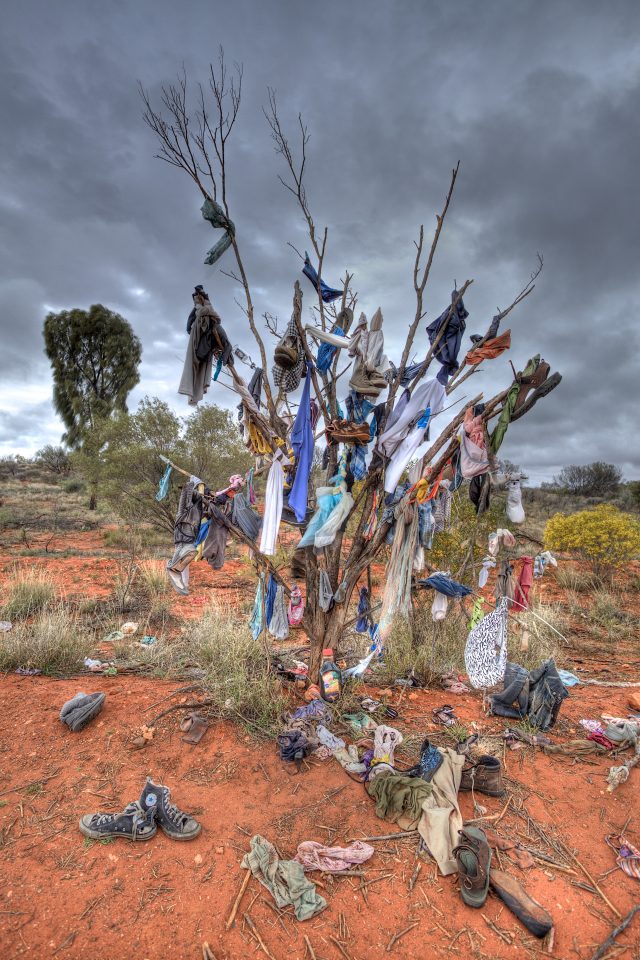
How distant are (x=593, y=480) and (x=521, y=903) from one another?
3024 cm

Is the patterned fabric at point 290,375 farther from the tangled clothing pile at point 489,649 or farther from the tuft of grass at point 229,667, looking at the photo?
the tangled clothing pile at point 489,649

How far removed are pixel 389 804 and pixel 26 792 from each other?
2.37 metres

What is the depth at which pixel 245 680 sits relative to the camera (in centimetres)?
375

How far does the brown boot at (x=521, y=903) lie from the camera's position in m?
2.09

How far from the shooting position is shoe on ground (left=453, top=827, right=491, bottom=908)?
86.7 inches

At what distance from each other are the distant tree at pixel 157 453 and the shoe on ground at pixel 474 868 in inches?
482

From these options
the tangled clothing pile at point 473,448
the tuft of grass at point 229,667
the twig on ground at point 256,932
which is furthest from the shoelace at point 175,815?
the tangled clothing pile at point 473,448

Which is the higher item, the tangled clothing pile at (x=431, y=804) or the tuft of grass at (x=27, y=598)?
the tuft of grass at (x=27, y=598)

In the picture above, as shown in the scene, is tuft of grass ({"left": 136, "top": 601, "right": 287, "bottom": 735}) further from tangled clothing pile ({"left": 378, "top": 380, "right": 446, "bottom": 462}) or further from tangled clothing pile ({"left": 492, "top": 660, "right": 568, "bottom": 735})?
tangled clothing pile ({"left": 378, "top": 380, "right": 446, "bottom": 462})

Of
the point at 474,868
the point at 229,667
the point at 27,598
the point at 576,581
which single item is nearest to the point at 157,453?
the point at 27,598

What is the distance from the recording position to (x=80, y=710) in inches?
136

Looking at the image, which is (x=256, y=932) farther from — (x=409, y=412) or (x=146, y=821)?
(x=409, y=412)

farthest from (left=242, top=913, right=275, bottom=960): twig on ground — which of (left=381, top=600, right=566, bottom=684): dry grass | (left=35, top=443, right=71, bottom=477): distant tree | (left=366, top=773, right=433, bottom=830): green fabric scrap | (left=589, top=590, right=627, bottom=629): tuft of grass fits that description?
(left=35, top=443, right=71, bottom=477): distant tree

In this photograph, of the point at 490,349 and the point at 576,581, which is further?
the point at 576,581
